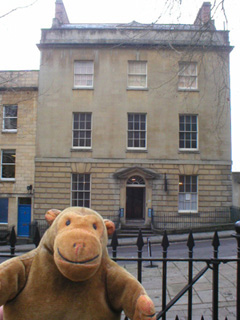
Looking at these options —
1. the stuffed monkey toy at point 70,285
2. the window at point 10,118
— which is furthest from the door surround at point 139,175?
Result: the stuffed monkey toy at point 70,285

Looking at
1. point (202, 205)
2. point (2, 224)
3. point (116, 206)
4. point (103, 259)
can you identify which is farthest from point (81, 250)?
point (2, 224)

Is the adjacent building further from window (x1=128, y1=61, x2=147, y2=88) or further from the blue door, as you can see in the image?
window (x1=128, y1=61, x2=147, y2=88)

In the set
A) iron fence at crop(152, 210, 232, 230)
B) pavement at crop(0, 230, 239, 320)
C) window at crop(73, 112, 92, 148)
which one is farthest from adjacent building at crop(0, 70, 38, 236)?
pavement at crop(0, 230, 239, 320)

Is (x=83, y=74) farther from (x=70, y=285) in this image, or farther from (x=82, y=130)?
(x=70, y=285)

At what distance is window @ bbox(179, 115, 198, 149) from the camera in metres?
18.5

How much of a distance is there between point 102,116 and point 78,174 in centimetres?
437

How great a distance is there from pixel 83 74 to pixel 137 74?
3838 millimetres

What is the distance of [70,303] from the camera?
164cm

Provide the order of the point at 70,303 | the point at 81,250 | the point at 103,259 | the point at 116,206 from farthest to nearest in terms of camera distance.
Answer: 1. the point at 116,206
2. the point at 103,259
3. the point at 70,303
4. the point at 81,250

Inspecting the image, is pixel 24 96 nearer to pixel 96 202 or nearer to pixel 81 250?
pixel 96 202

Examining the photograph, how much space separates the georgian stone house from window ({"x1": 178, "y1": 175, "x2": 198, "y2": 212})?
69 mm

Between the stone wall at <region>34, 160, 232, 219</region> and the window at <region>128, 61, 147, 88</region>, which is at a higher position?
the window at <region>128, 61, 147, 88</region>

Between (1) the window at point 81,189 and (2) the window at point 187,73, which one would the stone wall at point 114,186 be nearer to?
(1) the window at point 81,189

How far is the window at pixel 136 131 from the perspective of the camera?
1845cm
